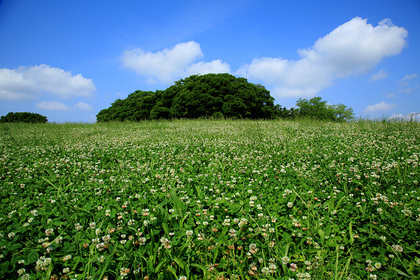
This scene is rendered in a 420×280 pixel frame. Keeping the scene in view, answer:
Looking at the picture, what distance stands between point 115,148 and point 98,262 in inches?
225

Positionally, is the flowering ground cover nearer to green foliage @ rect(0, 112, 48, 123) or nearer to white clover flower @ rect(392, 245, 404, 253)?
white clover flower @ rect(392, 245, 404, 253)

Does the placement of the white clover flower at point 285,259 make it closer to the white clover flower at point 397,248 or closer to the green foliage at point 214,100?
the white clover flower at point 397,248

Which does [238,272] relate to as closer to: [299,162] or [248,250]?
[248,250]

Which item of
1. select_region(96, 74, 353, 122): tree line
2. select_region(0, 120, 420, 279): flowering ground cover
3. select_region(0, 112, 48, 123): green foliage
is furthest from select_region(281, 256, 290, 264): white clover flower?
select_region(0, 112, 48, 123): green foliage

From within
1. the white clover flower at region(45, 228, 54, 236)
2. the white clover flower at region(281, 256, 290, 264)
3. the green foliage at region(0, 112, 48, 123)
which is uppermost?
the green foliage at region(0, 112, 48, 123)

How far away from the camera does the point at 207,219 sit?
287cm

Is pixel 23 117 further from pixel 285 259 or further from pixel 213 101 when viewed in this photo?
pixel 285 259

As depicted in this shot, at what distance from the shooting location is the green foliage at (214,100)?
2962 centimetres

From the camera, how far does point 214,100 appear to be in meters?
29.9

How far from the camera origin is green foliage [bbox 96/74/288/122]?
2962cm

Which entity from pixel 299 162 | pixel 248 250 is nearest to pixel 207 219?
pixel 248 250

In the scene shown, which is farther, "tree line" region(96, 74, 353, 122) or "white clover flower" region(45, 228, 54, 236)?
"tree line" region(96, 74, 353, 122)

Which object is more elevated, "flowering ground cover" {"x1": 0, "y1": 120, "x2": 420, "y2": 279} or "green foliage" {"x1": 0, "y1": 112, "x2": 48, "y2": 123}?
"green foliage" {"x1": 0, "y1": 112, "x2": 48, "y2": 123}

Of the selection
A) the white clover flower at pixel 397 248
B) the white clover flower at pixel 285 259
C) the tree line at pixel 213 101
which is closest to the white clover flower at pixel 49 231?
the white clover flower at pixel 285 259
